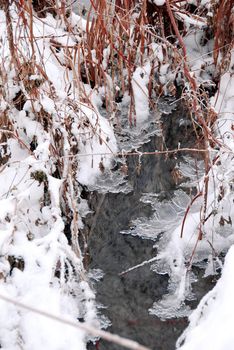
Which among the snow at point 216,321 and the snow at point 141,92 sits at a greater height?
the snow at point 141,92

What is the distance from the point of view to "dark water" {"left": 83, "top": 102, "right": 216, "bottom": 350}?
2.03m

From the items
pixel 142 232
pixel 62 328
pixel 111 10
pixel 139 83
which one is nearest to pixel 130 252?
pixel 142 232

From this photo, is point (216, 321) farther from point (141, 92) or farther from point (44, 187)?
point (141, 92)

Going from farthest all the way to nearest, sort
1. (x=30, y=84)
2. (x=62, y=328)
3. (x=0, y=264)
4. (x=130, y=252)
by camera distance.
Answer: (x=30, y=84) < (x=130, y=252) < (x=0, y=264) < (x=62, y=328)

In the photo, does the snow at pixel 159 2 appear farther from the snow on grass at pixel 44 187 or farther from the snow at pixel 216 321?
the snow at pixel 216 321

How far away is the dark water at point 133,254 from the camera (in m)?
2.03

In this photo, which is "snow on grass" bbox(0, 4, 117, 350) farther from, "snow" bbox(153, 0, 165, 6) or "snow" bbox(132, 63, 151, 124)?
"snow" bbox(153, 0, 165, 6)

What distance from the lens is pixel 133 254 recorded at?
7.71ft

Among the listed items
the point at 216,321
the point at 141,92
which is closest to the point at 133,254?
the point at 216,321

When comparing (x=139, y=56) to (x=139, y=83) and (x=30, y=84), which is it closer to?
(x=139, y=83)

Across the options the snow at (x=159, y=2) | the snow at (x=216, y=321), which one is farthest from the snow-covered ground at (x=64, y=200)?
the snow at (x=159, y=2)

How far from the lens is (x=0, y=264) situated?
2008 millimetres

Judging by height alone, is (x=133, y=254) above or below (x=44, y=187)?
below

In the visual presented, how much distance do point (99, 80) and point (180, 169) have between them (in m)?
0.72
